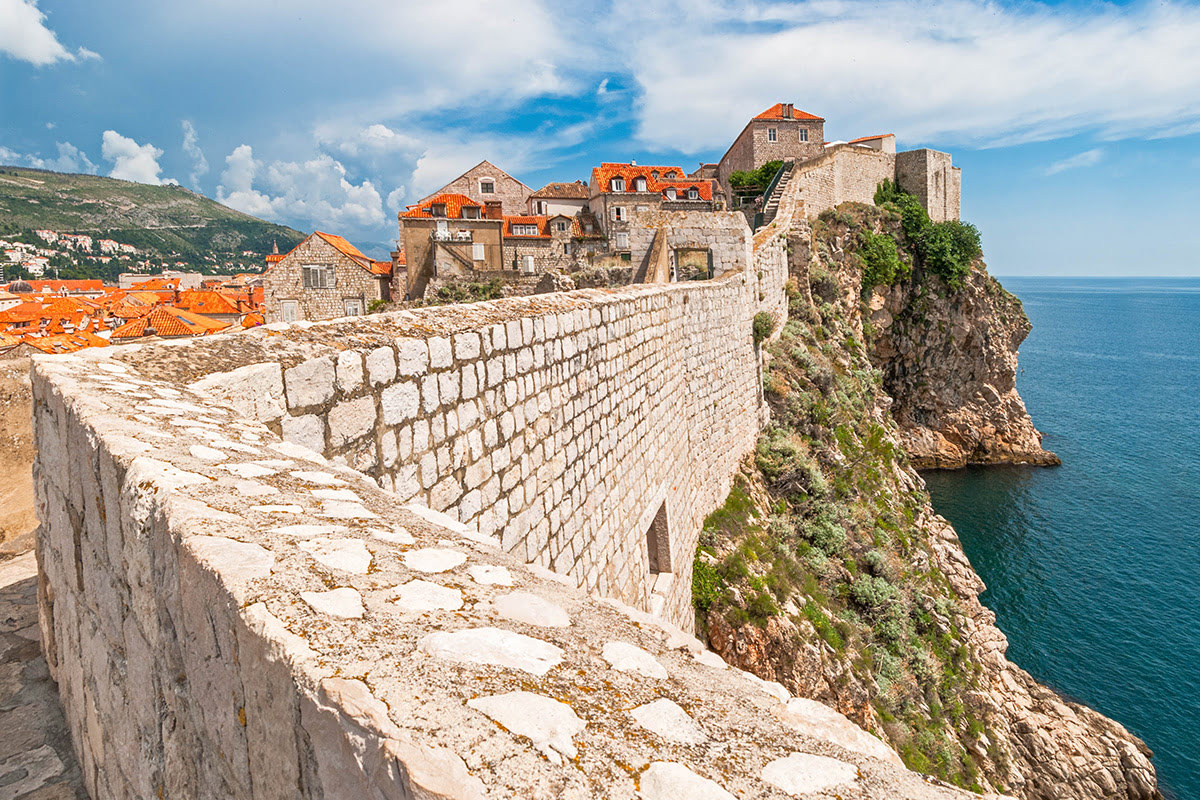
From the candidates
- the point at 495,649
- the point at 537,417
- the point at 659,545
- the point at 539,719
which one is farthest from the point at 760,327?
the point at 539,719

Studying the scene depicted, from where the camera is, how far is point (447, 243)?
90.1 feet

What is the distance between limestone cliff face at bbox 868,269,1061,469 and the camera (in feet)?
110

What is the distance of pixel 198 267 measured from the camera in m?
145

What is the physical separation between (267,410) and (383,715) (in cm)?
216

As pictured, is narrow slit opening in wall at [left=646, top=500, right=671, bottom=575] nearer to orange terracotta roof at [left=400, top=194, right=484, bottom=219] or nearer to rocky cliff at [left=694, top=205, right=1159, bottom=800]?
rocky cliff at [left=694, top=205, right=1159, bottom=800]

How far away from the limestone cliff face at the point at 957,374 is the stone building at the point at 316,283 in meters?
24.9

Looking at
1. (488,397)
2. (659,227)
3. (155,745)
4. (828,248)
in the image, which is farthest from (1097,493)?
(155,745)

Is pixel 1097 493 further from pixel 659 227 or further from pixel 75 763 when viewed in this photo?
pixel 75 763

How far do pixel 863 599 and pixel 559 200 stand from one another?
34.4m

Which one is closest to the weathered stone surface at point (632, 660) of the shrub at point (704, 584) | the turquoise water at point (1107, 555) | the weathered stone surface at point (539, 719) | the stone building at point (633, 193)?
the weathered stone surface at point (539, 719)

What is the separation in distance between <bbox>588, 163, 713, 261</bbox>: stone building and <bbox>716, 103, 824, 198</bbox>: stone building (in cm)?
342

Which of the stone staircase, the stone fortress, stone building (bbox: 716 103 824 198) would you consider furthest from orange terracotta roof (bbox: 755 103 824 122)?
the stone fortress

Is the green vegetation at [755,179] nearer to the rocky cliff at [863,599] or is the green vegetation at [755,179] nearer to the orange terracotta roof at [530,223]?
the orange terracotta roof at [530,223]

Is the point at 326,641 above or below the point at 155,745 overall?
above
